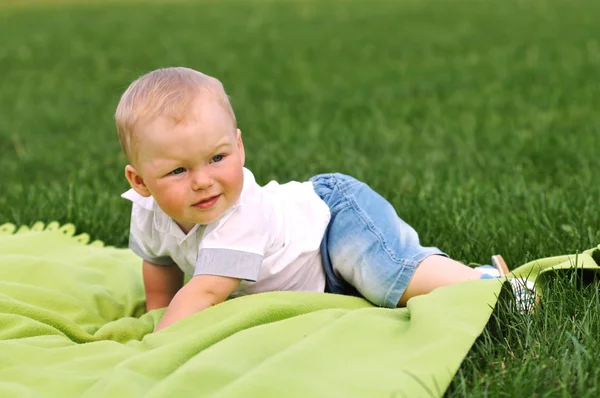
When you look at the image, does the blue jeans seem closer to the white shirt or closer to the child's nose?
the white shirt

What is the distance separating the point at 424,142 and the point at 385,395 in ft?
12.0

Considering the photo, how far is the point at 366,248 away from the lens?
2973mm

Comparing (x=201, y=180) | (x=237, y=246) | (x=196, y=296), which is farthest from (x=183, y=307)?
(x=201, y=180)

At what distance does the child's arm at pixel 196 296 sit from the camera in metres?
2.76

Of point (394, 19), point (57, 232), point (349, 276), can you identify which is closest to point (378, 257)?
point (349, 276)

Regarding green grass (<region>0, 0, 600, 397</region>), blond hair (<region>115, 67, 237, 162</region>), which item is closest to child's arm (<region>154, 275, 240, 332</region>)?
blond hair (<region>115, 67, 237, 162</region>)

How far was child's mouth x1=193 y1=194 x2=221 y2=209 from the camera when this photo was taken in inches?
109

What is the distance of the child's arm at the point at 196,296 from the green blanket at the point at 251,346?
0.24 feet

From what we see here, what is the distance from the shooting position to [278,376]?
218cm

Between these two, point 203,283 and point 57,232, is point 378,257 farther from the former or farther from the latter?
point 57,232

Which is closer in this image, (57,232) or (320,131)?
(57,232)

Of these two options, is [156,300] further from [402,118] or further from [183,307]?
[402,118]

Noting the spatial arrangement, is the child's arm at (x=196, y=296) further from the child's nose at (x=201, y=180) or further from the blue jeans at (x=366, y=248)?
the blue jeans at (x=366, y=248)

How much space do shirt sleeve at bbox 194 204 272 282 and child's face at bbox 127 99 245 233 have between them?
47 mm
